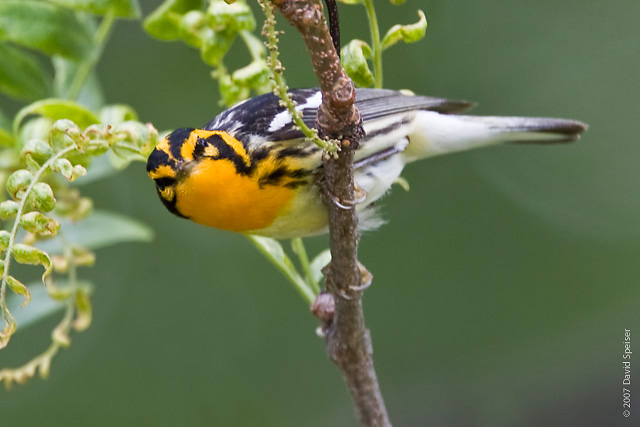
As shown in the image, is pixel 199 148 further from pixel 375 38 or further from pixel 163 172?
pixel 375 38

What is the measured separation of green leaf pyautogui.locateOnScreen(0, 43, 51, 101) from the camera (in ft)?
7.69

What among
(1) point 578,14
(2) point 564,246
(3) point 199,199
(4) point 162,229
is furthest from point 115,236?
(1) point 578,14

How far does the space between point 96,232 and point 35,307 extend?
29cm

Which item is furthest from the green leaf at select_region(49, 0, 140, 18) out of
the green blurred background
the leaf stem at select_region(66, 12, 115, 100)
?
the green blurred background

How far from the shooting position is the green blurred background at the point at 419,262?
554 cm

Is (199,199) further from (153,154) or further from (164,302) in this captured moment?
(164,302)

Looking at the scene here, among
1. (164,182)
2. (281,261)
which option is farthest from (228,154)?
(281,261)

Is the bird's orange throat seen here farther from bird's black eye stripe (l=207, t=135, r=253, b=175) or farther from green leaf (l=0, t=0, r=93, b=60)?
green leaf (l=0, t=0, r=93, b=60)

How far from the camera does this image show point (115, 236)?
2.48 metres

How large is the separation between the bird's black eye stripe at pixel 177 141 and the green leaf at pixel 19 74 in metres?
0.63

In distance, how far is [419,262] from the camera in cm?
589

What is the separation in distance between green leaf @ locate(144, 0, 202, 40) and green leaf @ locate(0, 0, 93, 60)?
0.24 m

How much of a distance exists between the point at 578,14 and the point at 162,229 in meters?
3.50

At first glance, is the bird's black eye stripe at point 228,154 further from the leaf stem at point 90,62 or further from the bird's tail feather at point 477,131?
the bird's tail feather at point 477,131
